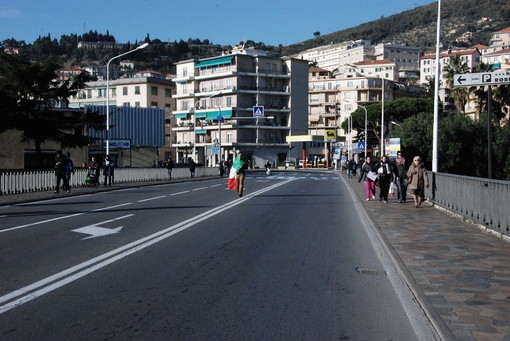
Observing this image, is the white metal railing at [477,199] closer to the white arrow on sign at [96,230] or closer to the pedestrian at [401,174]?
the pedestrian at [401,174]

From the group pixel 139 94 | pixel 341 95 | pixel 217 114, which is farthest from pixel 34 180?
→ pixel 341 95

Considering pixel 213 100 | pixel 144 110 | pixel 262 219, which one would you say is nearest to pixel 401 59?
pixel 213 100

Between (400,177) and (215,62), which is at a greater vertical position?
(215,62)

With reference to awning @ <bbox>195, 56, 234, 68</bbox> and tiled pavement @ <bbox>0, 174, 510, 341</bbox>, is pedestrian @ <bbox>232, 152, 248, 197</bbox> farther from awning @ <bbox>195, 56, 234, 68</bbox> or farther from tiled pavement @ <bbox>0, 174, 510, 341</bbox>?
awning @ <bbox>195, 56, 234, 68</bbox>

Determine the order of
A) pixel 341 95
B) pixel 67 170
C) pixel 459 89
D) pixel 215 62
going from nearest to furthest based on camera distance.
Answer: pixel 67 170 < pixel 459 89 < pixel 215 62 < pixel 341 95

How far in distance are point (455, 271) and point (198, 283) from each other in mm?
3571

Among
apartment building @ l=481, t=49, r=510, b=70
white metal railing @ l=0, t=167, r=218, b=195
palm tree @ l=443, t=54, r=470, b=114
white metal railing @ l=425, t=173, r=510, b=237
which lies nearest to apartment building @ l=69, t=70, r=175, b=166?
palm tree @ l=443, t=54, r=470, b=114

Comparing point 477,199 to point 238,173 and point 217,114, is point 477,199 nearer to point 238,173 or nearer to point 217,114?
point 238,173

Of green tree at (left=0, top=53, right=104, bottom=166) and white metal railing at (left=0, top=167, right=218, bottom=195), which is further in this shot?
green tree at (left=0, top=53, right=104, bottom=166)

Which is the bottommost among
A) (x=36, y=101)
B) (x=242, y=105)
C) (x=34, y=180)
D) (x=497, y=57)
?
(x=34, y=180)

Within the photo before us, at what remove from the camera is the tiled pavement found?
5.19m

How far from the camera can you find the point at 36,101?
40.0 metres

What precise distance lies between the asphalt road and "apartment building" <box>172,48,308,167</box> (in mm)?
77804

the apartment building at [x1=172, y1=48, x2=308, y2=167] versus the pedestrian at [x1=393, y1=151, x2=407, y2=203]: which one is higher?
the apartment building at [x1=172, y1=48, x2=308, y2=167]
